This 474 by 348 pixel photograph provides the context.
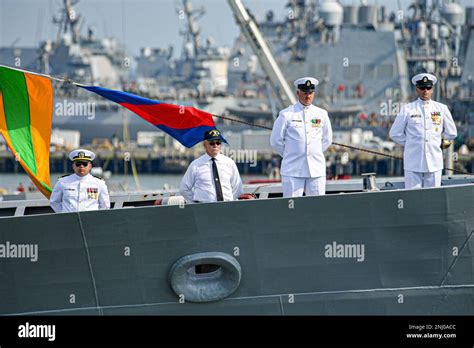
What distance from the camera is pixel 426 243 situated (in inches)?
480

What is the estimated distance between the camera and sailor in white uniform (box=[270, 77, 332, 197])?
12.2 meters

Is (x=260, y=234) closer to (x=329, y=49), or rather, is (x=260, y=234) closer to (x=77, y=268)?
(x=77, y=268)

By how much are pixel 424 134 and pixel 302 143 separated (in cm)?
141

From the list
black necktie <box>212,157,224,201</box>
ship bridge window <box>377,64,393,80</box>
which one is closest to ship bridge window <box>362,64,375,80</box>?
ship bridge window <box>377,64,393,80</box>

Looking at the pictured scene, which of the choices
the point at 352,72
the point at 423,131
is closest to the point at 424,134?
the point at 423,131

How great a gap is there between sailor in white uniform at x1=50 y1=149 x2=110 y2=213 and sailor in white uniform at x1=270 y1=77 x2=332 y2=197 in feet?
6.40

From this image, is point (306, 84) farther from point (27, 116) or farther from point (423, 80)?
point (27, 116)

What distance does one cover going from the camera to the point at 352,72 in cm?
9338

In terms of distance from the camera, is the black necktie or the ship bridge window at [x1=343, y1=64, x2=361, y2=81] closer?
the black necktie

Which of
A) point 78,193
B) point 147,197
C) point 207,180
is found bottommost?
point 147,197

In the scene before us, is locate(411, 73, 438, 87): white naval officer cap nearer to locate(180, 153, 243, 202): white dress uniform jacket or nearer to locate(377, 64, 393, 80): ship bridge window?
locate(180, 153, 243, 202): white dress uniform jacket
